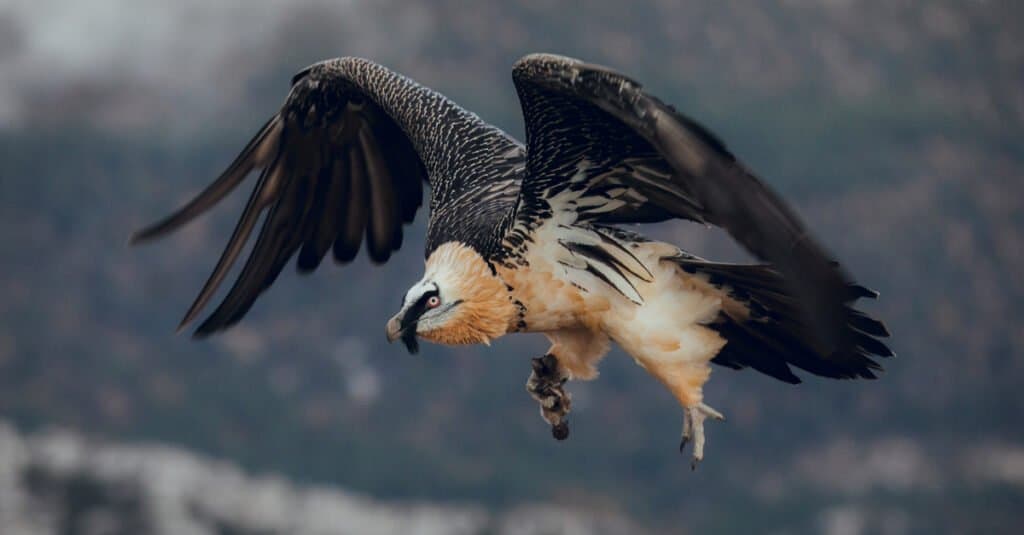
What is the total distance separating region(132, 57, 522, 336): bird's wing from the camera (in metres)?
9.18

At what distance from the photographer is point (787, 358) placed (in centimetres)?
826

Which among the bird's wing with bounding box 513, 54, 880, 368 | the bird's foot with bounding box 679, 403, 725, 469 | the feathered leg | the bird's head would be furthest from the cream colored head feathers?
the bird's foot with bounding box 679, 403, 725, 469

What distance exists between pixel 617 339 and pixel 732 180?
5.91ft

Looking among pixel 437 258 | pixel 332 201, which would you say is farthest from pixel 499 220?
pixel 332 201

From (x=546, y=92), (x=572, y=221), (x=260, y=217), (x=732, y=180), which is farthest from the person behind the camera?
(x=260, y=217)

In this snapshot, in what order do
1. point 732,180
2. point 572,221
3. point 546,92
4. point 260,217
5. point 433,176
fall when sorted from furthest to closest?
point 260,217 → point 433,176 → point 572,221 → point 546,92 → point 732,180

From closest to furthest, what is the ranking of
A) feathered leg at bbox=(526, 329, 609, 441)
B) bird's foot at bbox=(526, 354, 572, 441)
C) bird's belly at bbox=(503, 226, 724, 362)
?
bird's belly at bbox=(503, 226, 724, 362) < feathered leg at bbox=(526, 329, 609, 441) < bird's foot at bbox=(526, 354, 572, 441)

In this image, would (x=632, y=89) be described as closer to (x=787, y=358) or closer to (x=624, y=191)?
(x=624, y=191)

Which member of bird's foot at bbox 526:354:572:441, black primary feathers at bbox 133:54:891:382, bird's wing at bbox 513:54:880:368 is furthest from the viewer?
bird's foot at bbox 526:354:572:441

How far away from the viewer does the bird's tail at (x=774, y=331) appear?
312 inches

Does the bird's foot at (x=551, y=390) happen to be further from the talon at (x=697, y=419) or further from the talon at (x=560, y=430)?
the talon at (x=697, y=419)

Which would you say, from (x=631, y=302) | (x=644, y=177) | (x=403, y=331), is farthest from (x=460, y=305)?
(x=644, y=177)

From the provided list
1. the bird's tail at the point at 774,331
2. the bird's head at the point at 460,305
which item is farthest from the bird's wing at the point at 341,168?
the bird's tail at the point at 774,331

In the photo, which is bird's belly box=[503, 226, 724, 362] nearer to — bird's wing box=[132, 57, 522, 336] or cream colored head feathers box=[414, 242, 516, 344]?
cream colored head feathers box=[414, 242, 516, 344]
